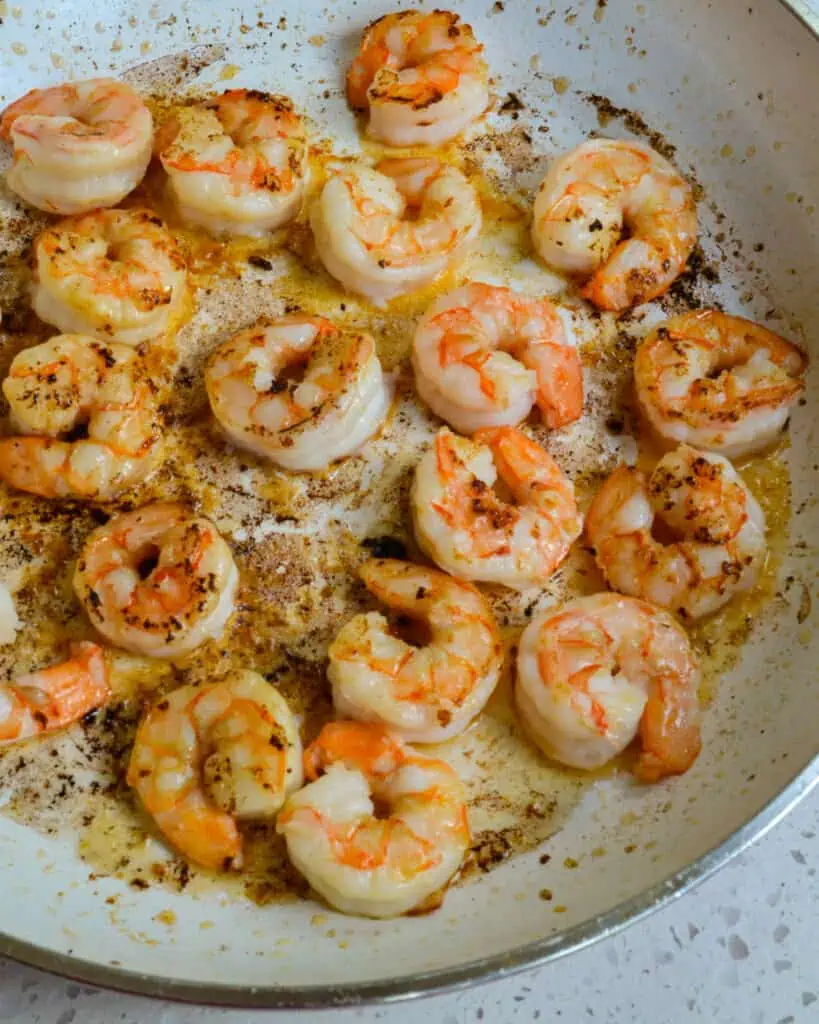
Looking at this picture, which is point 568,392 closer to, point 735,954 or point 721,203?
point 721,203

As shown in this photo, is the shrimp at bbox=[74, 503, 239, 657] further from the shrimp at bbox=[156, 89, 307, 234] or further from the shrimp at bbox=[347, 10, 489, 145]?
the shrimp at bbox=[347, 10, 489, 145]

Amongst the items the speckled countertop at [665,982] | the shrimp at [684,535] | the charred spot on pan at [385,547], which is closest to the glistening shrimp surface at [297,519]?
the charred spot on pan at [385,547]

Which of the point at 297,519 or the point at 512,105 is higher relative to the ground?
the point at 512,105

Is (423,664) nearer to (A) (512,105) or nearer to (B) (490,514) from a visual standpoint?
(B) (490,514)

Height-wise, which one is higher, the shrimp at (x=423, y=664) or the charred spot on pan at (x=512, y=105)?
the charred spot on pan at (x=512, y=105)

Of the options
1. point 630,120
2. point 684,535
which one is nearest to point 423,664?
point 684,535

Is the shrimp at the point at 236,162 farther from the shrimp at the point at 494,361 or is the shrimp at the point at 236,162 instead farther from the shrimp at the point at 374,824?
the shrimp at the point at 374,824
